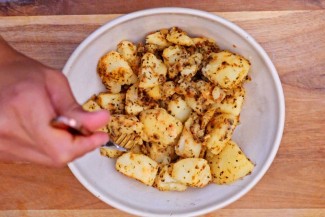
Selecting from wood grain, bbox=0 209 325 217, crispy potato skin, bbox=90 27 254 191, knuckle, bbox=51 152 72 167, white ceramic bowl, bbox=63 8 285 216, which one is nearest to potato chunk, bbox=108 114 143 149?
crispy potato skin, bbox=90 27 254 191

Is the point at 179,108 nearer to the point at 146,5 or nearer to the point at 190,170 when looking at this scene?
the point at 190,170

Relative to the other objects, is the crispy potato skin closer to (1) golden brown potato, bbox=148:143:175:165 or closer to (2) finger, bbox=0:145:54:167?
(1) golden brown potato, bbox=148:143:175:165

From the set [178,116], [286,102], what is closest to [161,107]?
[178,116]

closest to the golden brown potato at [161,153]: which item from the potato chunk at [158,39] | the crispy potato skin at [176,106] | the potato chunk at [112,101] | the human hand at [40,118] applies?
the crispy potato skin at [176,106]

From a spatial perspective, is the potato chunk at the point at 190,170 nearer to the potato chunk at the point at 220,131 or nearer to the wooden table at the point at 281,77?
the potato chunk at the point at 220,131

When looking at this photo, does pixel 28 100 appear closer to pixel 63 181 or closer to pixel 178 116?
pixel 178 116

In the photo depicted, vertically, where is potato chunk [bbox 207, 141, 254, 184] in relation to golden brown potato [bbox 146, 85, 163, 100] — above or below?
below

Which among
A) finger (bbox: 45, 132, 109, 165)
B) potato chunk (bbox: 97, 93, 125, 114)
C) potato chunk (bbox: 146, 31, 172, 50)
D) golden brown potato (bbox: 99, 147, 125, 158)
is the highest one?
finger (bbox: 45, 132, 109, 165)
